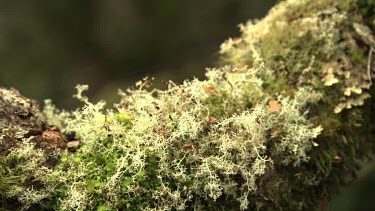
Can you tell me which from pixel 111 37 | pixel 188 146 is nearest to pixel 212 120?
pixel 188 146

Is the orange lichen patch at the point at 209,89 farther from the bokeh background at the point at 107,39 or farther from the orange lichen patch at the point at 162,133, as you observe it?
the bokeh background at the point at 107,39

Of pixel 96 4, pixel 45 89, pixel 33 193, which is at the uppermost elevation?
pixel 96 4

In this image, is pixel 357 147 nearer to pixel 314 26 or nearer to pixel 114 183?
pixel 314 26

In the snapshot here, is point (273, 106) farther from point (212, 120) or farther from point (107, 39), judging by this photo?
point (107, 39)

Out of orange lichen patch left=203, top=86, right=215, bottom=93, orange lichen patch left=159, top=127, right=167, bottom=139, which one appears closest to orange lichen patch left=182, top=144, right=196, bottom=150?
orange lichen patch left=159, top=127, right=167, bottom=139

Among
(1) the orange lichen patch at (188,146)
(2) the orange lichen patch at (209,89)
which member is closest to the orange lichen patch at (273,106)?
(2) the orange lichen patch at (209,89)

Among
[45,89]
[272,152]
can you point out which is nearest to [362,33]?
[272,152]
